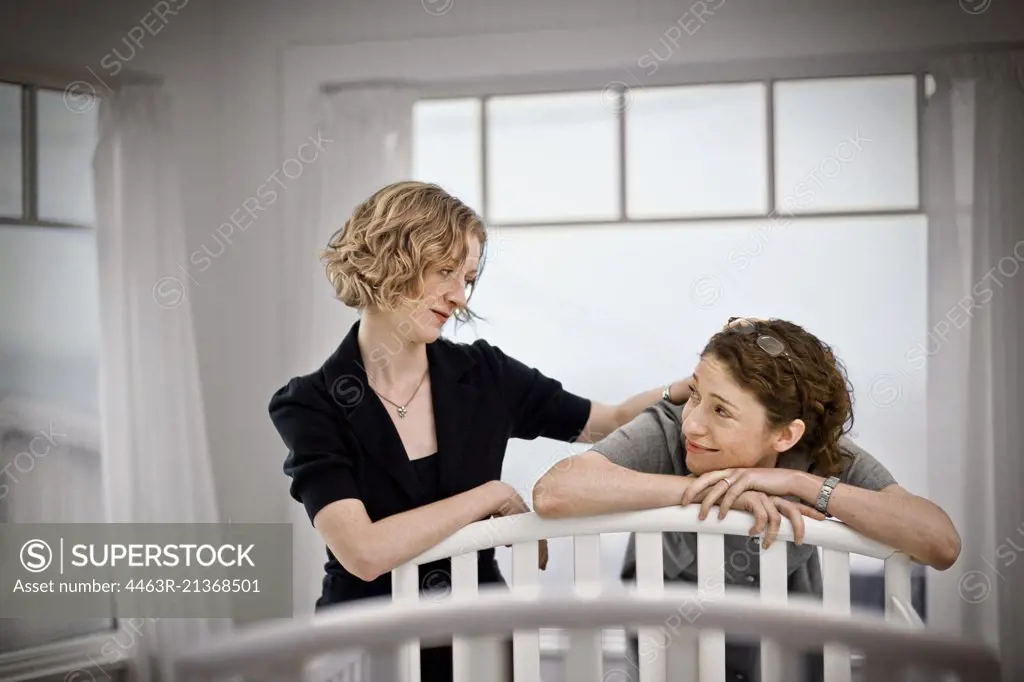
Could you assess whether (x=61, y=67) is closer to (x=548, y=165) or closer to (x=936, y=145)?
(x=548, y=165)

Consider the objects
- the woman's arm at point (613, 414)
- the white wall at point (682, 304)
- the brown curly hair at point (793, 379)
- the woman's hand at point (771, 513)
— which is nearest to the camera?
the woman's hand at point (771, 513)

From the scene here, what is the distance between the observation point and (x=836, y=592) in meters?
1.07

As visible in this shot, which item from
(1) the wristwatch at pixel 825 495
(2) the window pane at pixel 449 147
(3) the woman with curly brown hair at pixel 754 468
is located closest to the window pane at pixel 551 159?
(2) the window pane at pixel 449 147

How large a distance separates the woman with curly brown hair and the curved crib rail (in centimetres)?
19

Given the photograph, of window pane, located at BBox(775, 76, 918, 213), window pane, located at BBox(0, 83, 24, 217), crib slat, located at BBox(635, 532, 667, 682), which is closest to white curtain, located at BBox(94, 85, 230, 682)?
window pane, located at BBox(0, 83, 24, 217)

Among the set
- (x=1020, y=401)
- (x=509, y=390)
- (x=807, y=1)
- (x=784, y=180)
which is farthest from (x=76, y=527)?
(x=1020, y=401)

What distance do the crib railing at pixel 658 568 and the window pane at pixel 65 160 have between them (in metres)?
1.01

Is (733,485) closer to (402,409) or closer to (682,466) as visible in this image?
(682,466)

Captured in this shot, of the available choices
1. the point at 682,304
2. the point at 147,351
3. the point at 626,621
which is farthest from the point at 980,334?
the point at 147,351

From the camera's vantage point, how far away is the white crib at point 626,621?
0.81m

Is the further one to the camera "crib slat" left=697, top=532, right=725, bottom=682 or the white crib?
"crib slat" left=697, top=532, right=725, bottom=682

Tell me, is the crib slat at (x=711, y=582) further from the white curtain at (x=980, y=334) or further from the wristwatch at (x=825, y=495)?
the white curtain at (x=980, y=334)

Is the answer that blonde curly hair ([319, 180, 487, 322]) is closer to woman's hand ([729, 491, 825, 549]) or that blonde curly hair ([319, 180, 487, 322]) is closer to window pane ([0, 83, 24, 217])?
woman's hand ([729, 491, 825, 549])

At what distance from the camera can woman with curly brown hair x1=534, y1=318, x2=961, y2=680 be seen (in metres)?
1.06
